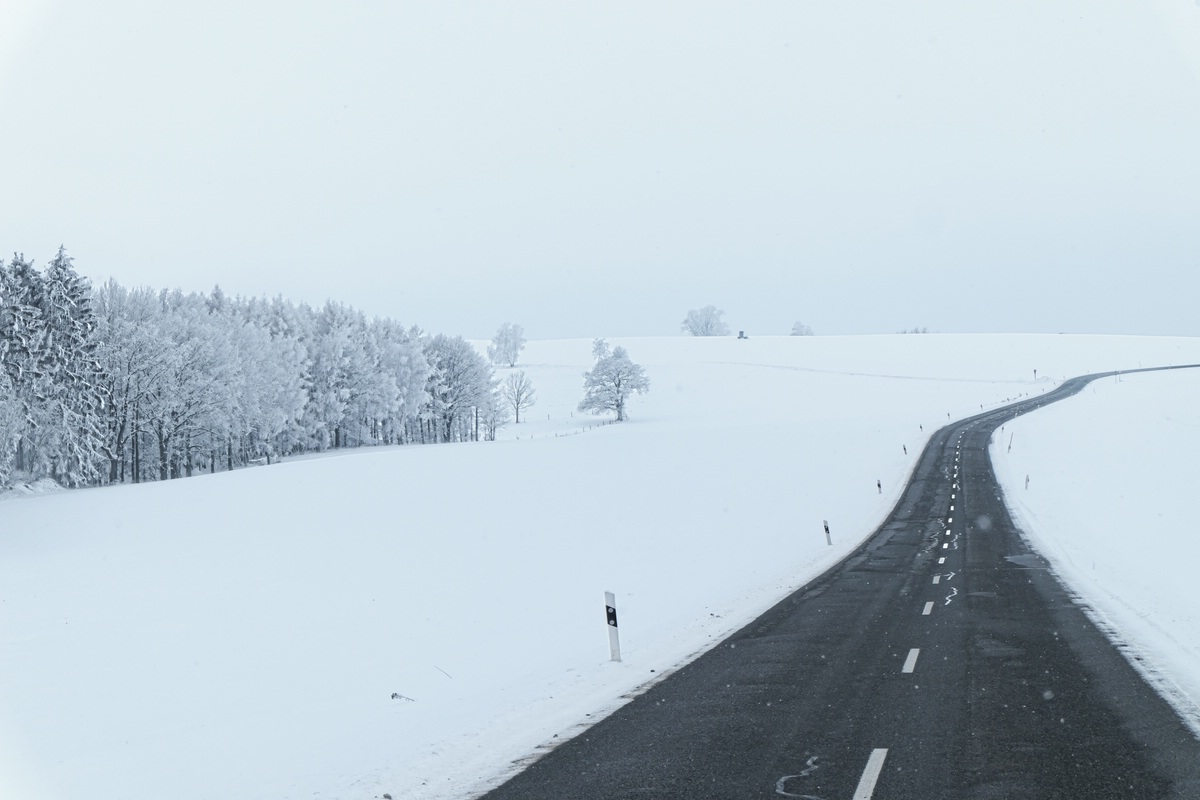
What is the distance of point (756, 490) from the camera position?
136 ft

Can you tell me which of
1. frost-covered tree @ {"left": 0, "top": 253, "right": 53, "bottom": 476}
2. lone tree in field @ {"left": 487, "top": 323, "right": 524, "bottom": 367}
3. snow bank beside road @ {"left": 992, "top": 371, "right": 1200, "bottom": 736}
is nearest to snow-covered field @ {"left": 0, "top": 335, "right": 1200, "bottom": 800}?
snow bank beside road @ {"left": 992, "top": 371, "right": 1200, "bottom": 736}

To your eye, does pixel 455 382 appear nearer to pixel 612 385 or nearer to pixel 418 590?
pixel 612 385

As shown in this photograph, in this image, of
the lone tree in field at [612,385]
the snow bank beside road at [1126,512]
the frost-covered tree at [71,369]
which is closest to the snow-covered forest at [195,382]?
the frost-covered tree at [71,369]

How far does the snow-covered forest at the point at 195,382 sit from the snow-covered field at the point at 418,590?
13.0 metres

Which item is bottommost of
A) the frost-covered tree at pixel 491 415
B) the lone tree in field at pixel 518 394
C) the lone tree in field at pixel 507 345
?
the frost-covered tree at pixel 491 415

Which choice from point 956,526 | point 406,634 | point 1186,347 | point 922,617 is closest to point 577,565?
point 406,634

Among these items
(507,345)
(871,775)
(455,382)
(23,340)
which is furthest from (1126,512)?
(507,345)

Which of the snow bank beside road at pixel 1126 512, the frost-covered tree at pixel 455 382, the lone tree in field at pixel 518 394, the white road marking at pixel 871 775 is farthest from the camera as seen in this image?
the lone tree in field at pixel 518 394

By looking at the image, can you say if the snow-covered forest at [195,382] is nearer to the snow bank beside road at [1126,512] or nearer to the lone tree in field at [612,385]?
the lone tree in field at [612,385]

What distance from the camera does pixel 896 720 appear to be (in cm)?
911

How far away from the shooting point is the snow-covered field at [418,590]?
32.9 feet

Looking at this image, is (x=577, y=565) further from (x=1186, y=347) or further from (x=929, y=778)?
(x=1186, y=347)

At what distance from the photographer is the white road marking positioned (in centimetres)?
698

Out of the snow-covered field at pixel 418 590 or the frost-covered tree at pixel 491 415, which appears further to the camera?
the frost-covered tree at pixel 491 415
